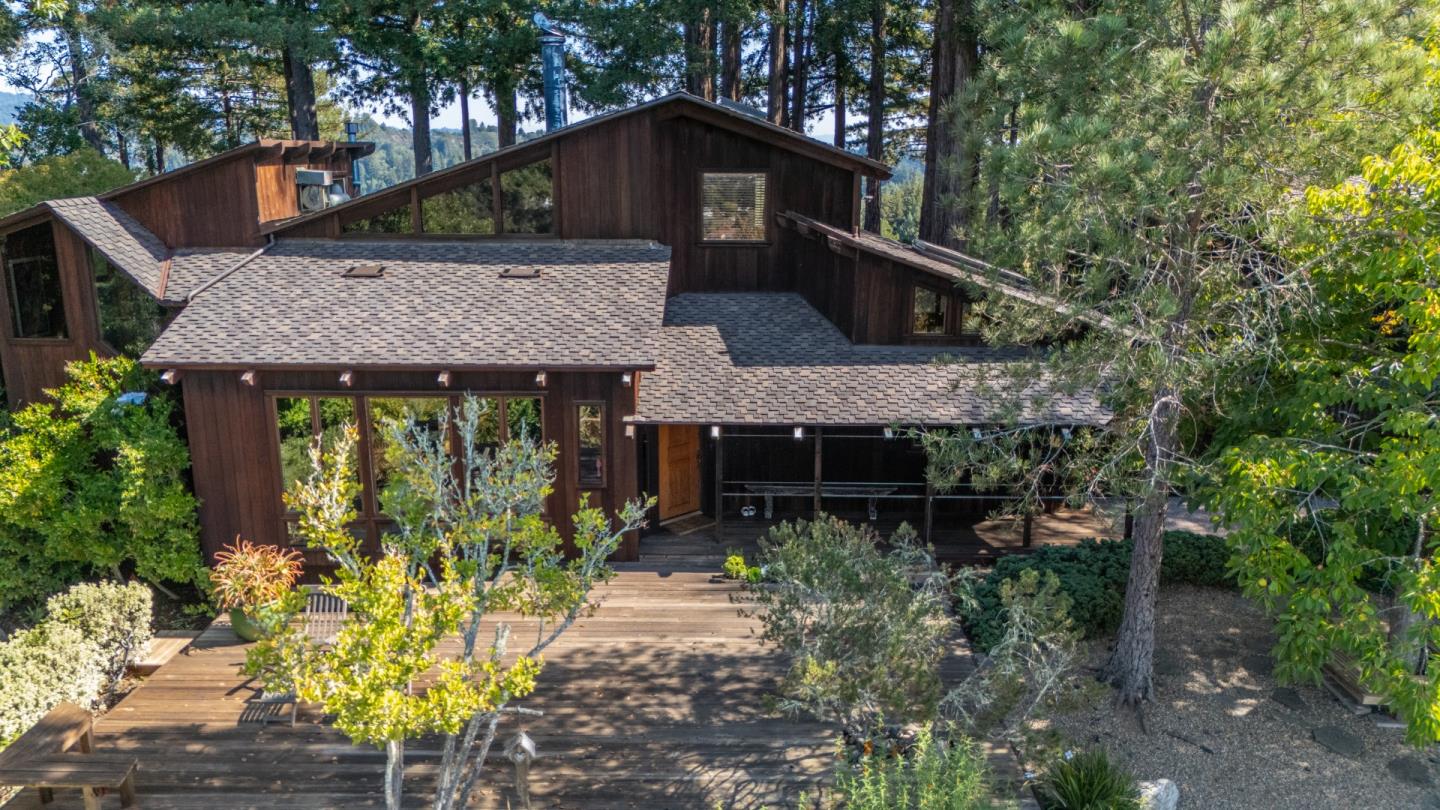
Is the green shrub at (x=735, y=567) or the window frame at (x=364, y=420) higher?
the window frame at (x=364, y=420)

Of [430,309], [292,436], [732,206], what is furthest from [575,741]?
[732,206]

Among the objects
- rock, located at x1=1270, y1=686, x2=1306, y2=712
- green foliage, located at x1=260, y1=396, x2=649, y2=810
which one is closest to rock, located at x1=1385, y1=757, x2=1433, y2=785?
rock, located at x1=1270, y1=686, x2=1306, y2=712

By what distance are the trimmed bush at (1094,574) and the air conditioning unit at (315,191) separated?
12.5m

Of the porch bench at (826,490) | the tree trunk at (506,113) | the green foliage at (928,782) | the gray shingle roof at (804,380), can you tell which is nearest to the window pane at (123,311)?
the gray shingle roof at (804,380)

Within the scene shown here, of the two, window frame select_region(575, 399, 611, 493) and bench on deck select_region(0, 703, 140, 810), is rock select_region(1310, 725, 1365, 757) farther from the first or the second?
bench on deck select_region(0, 703, 140, 810)

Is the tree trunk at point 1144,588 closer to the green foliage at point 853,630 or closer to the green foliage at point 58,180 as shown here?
the green foliage at point 853,630

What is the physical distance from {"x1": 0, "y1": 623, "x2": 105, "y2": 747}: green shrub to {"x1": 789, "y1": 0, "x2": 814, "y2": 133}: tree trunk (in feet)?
75.1

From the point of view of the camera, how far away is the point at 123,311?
515 inches

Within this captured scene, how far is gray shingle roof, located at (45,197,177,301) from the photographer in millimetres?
12820

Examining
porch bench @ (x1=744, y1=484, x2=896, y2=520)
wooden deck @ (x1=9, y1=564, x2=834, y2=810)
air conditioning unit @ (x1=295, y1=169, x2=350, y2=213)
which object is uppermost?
air conditioning unit @ (x1=295, y1=169, x2=350, y2=213)

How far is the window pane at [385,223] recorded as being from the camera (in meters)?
14.1

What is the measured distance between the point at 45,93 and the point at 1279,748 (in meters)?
31.1

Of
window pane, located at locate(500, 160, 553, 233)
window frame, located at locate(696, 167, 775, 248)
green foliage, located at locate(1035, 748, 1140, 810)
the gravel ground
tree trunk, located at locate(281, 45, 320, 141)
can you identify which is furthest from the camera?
tree trunk, located at locate(281, 45, 320, 141)

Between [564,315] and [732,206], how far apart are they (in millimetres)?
4330
